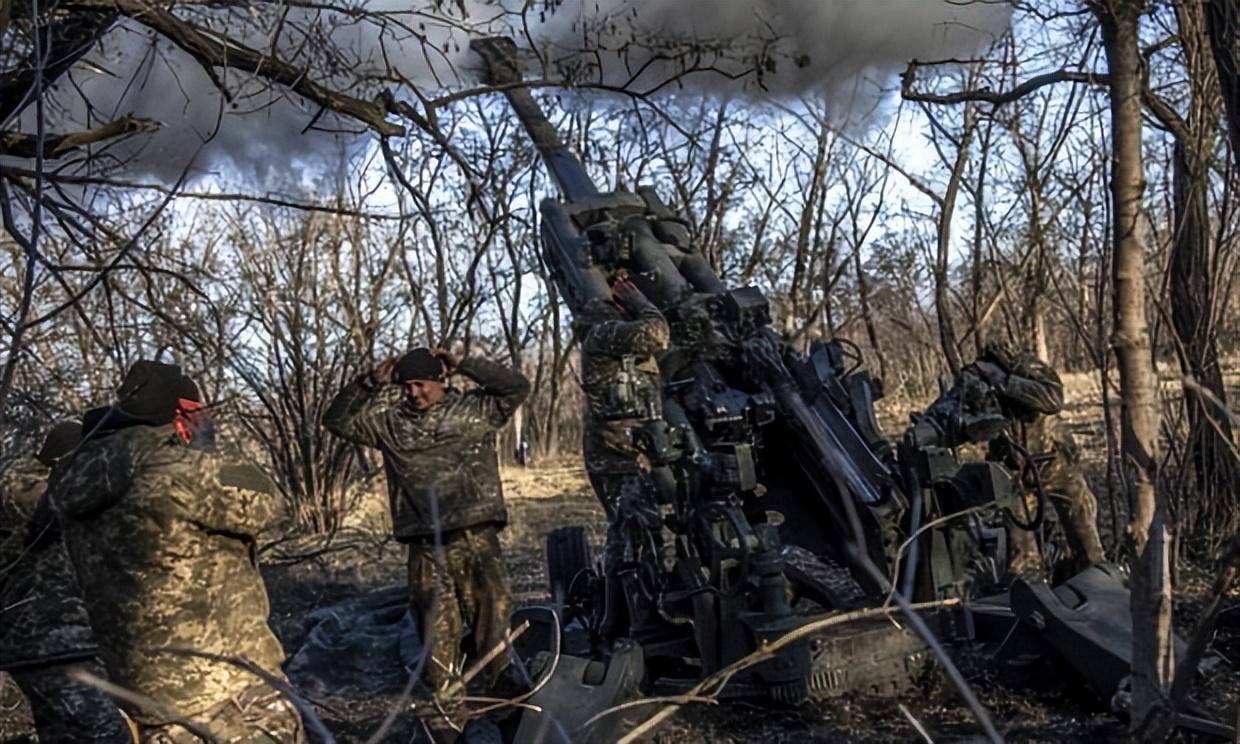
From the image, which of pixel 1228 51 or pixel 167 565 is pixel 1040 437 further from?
pixel 167 565

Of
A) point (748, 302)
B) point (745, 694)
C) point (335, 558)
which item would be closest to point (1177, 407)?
point (748, 302)

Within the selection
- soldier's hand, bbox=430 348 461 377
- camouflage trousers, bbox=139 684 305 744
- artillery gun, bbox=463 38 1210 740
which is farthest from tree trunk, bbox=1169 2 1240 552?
camouflage trousers, bbox=139 684 305 744

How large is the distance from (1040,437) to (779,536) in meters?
1.70

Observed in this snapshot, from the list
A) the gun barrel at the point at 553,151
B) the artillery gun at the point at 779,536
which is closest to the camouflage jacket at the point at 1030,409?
the artillery gun at the point at 779,536

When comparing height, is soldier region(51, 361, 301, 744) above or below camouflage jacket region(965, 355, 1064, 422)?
below

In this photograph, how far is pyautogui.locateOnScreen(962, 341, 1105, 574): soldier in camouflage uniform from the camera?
6.56 meters

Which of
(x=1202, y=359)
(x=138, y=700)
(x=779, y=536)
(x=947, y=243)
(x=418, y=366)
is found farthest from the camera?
(x=947, y=243)

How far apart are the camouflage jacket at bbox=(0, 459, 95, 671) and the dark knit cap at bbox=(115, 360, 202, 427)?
997mm

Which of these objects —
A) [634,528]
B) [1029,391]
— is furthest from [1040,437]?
[634,528]

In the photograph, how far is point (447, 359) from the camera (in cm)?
641

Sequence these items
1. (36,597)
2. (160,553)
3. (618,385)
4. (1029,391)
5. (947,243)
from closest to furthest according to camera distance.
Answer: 1. (160,553)
2. (36,597)
3. (1029,391)
4. (618,385)
5. (947,243)

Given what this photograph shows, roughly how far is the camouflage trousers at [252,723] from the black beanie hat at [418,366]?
8.05 feet

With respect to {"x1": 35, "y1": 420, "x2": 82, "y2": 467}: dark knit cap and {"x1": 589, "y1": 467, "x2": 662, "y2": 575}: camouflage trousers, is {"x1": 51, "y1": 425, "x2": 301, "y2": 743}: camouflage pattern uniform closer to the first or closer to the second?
{"x1": 35, "y1": 420, "x2": 82, "y2": 467}: dark knit cap

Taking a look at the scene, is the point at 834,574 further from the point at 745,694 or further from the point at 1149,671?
the point at 1149,671
